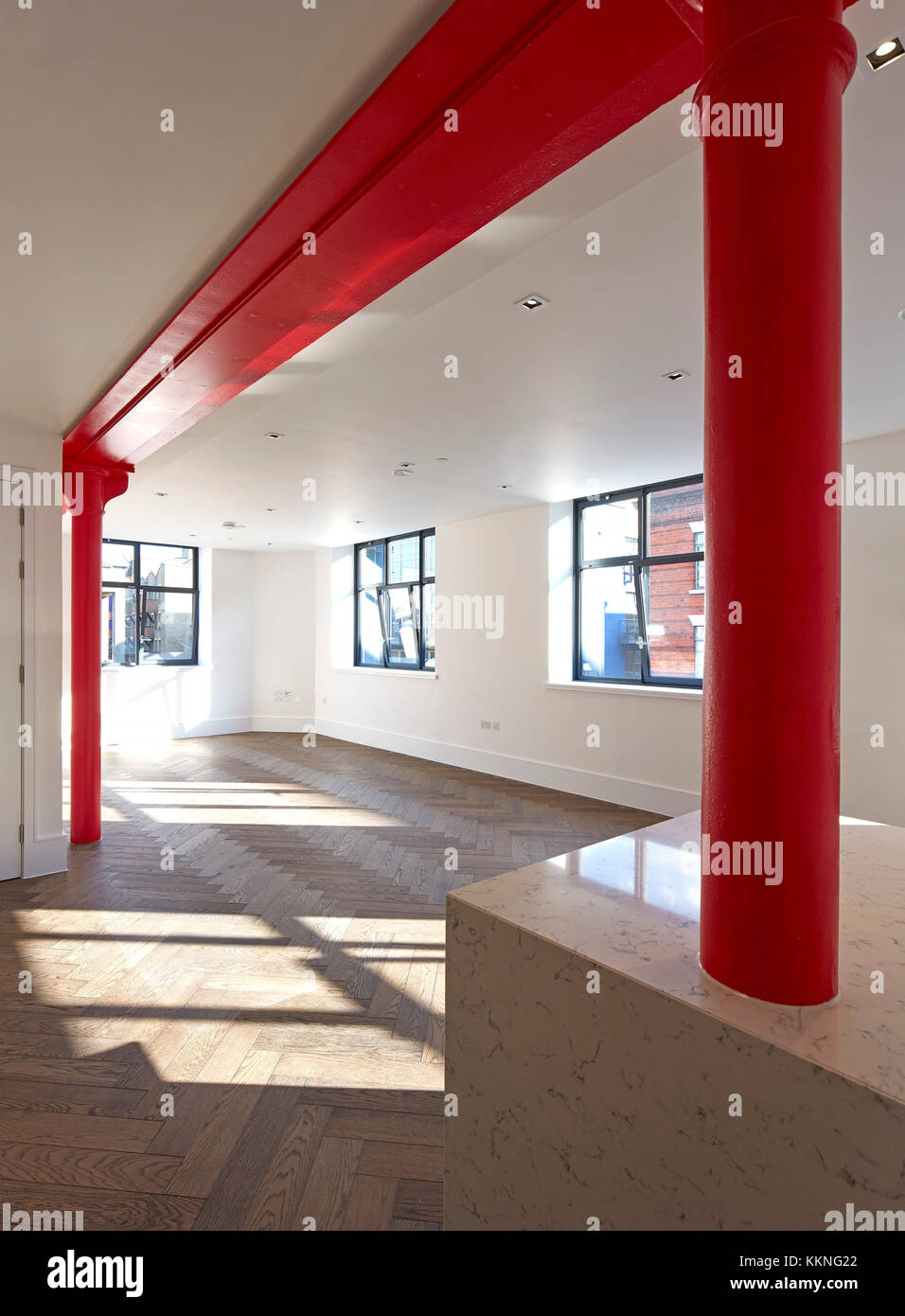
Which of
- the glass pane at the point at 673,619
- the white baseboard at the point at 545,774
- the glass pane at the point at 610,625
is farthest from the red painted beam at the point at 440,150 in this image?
the glass pane at the point at 610,625

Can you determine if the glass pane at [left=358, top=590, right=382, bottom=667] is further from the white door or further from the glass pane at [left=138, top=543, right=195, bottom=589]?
the white door

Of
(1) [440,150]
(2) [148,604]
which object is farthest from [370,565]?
(1) [440,150]

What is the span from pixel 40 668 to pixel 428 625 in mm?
5146

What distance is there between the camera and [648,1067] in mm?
1062

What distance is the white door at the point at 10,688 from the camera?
13.3 feet

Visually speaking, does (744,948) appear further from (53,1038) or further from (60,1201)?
(53,1038)

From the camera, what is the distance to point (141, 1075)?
89.0 inches

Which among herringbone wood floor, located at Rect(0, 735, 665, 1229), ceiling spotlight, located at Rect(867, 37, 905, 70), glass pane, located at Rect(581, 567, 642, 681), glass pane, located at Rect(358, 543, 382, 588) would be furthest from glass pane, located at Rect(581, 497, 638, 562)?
ceiling spotlight, located at Rect(867, 37, 905, 70)

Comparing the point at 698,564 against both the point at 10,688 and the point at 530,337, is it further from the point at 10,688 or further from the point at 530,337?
the point at 10,688

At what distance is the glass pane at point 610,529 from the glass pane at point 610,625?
6.6 inches

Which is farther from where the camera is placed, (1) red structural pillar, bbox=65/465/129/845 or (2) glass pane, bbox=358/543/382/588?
(2) glass pane, bbox=358/543/382/588

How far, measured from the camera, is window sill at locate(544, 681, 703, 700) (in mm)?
5496

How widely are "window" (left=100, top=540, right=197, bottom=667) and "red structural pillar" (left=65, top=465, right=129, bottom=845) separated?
4917 mm
